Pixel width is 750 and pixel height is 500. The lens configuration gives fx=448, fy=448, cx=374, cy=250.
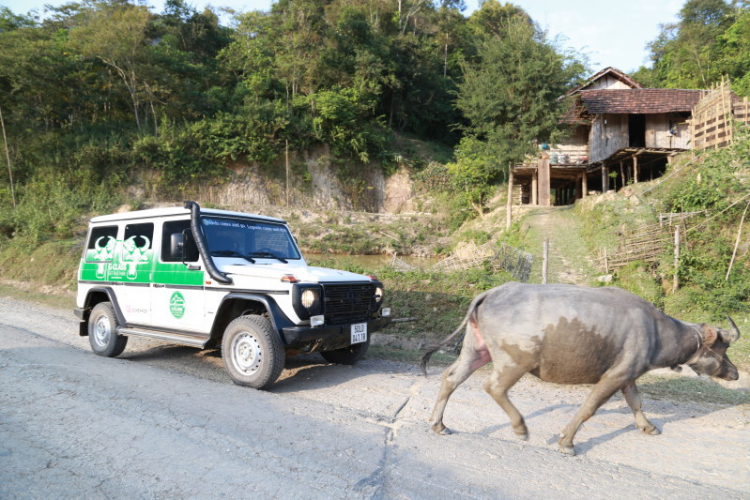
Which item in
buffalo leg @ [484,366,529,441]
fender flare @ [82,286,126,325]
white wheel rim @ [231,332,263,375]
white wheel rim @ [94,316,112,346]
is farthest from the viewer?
white wheel rim @ [94,316,112,346]

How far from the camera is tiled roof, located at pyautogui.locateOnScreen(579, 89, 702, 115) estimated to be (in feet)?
86.7

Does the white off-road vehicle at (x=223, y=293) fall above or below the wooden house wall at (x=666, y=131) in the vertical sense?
below

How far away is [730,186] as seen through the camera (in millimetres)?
12250

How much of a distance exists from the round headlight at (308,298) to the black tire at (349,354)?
1593mm

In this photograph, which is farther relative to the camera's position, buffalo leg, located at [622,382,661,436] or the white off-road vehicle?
the white off-road vehicle

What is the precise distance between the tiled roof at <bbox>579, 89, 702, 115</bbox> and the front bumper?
26.3 m

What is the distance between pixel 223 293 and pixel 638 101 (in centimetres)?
2938

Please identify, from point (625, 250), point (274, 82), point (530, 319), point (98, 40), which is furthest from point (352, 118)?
point (530, 319)

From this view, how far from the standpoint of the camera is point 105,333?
306 inches

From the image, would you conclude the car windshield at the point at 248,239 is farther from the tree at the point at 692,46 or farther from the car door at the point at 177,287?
the tree at the point at 692,46

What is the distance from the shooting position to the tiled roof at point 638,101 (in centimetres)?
2642

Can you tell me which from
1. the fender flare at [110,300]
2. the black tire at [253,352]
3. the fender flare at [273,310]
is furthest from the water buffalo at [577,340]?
the fender flare at [110,300]

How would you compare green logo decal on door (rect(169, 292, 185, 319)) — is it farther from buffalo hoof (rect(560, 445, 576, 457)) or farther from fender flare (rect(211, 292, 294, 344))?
buffalo hoof (rect(560, 445, 576, 457))

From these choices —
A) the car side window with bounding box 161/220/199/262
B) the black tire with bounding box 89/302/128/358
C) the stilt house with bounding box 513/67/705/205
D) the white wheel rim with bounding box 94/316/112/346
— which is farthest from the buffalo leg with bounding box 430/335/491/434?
the stilt house with bounding box 513/67/705/205
